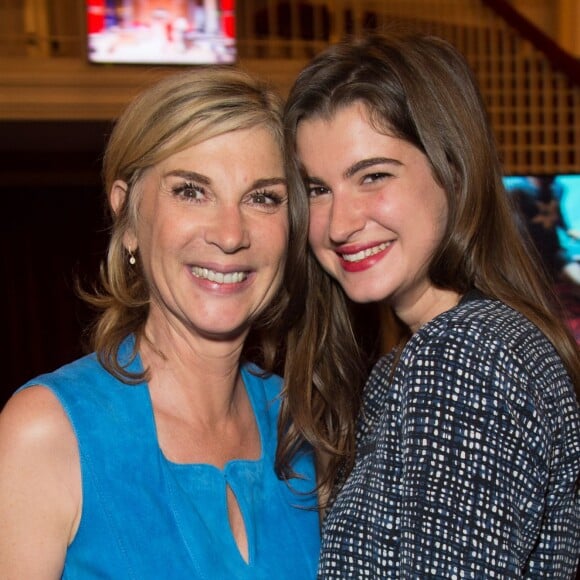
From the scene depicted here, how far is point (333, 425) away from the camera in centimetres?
230

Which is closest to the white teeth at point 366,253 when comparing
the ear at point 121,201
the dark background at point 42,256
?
the ear at point 121,201

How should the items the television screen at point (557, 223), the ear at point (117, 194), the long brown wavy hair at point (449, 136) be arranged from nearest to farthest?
the long brown wavy hair at point (449, 136), the ear at point (117, 194), the television screen at point (557, 223)

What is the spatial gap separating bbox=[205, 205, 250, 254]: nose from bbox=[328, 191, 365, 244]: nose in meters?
0.20

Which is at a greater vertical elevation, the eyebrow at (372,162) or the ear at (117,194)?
the eyebrow at (372,162)

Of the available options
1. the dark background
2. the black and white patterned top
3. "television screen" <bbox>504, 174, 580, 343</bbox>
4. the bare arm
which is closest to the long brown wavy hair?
the black and white patterned top

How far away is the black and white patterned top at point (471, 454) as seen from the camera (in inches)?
62.4

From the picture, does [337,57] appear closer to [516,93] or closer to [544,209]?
[544,209]

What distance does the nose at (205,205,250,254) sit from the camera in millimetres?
1979

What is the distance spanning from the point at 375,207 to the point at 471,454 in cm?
59

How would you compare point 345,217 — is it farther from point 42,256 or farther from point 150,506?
point 42,256

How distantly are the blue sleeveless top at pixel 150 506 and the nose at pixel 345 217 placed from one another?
486mm

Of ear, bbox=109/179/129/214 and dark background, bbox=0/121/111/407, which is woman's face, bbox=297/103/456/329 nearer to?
ear, bbox=109/179/129/214

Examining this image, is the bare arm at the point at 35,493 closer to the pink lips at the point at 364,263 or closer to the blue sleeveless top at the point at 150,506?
the blue sleeveless top at the point at 150,506

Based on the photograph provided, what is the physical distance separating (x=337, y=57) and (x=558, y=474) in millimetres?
942
